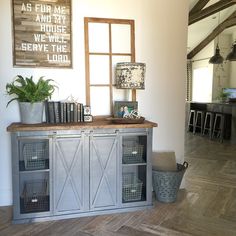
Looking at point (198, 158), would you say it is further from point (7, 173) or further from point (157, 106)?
point (7, 173)

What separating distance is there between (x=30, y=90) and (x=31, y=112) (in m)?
0.22

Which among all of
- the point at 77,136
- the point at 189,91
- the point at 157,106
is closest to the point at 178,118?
the point at 157,106

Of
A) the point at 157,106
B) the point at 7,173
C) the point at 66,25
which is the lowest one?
the point at 7,173

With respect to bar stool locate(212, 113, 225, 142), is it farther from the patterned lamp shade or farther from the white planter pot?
the white planter pot

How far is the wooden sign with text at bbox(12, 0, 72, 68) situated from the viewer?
Result: 297 cm

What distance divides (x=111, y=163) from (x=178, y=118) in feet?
3.93

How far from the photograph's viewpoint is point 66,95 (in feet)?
10.4

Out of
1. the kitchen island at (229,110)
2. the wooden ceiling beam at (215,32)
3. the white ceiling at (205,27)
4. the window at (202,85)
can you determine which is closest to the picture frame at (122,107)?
the kitchen island at (229,110)

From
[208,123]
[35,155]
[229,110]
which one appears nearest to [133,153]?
[35,155]

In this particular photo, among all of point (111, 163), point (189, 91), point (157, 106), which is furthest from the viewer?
point (189, 91)

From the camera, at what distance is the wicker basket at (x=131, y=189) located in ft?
10.1

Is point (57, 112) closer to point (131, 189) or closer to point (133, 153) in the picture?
point (133, 153)

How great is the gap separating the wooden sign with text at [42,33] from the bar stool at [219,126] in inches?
208

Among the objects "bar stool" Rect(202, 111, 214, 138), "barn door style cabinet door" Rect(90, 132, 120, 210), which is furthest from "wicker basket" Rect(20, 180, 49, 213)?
"bar stool" Rect(202, 111, 214, 138)
